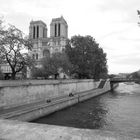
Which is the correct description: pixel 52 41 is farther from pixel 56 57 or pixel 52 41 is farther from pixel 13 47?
pixel 13 47

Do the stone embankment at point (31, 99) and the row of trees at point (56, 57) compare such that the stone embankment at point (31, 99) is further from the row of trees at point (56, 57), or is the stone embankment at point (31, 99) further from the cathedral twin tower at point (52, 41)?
the cathedral twin tower at point (52, 41)

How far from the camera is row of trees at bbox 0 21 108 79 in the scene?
2017 cm

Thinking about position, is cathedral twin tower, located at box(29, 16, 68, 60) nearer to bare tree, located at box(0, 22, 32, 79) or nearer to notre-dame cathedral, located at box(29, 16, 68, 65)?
notre-dame cathedral, located at box(29, 16, 68, 65)

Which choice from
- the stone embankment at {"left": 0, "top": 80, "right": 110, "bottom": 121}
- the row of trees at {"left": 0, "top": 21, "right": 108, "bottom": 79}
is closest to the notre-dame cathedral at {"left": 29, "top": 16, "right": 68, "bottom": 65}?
the row of trees at {"left": 0, "top": 21, "right": 108, "bottom": 79}

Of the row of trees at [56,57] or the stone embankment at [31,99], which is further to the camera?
the row of trees at [56,57]

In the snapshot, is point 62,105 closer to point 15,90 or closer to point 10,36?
point 15,90

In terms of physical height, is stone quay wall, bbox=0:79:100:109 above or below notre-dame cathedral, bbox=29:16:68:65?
below

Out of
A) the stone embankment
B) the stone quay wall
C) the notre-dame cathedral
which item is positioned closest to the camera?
the stone embankment

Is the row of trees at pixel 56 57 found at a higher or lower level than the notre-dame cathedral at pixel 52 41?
lower

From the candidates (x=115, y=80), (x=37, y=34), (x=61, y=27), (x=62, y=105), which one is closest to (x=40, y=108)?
(x=62, y=105)

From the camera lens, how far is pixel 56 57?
3528cm

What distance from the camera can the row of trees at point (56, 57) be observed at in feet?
66.2

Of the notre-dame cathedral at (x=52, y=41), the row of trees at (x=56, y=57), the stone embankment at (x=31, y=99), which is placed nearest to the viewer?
the stone embankment at (x=31, y=99)

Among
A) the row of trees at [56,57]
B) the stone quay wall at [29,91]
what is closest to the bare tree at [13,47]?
the row of trees at [56,57]
